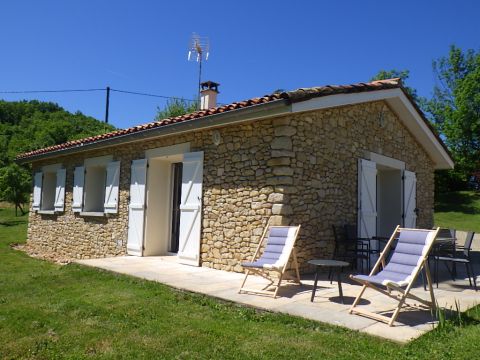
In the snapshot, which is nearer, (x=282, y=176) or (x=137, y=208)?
(x=282, y=176)

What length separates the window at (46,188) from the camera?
11.8 metres

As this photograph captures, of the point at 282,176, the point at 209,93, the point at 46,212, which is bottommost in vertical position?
the point at 46,212

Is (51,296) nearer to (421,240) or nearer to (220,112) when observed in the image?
(220,112)

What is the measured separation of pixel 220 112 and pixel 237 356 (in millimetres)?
4103

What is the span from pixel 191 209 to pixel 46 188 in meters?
7.53

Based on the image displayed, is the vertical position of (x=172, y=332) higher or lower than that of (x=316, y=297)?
lower

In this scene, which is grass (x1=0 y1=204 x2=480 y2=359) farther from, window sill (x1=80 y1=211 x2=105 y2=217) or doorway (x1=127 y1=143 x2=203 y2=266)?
window sill (x1=80 y1=211 x2=105 y2=217)

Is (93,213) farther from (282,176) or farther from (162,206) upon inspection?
(282,176)

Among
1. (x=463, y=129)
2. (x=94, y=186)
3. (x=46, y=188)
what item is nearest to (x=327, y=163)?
(x=94, y=186)

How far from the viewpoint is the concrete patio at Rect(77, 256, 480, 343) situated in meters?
3.92

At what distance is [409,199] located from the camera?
32.2 ft

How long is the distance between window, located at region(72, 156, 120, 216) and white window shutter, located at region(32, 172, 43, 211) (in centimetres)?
246

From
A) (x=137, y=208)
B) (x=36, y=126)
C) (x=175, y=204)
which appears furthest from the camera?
(x=36, y=126)

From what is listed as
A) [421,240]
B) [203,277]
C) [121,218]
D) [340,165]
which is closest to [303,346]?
[421,240]
